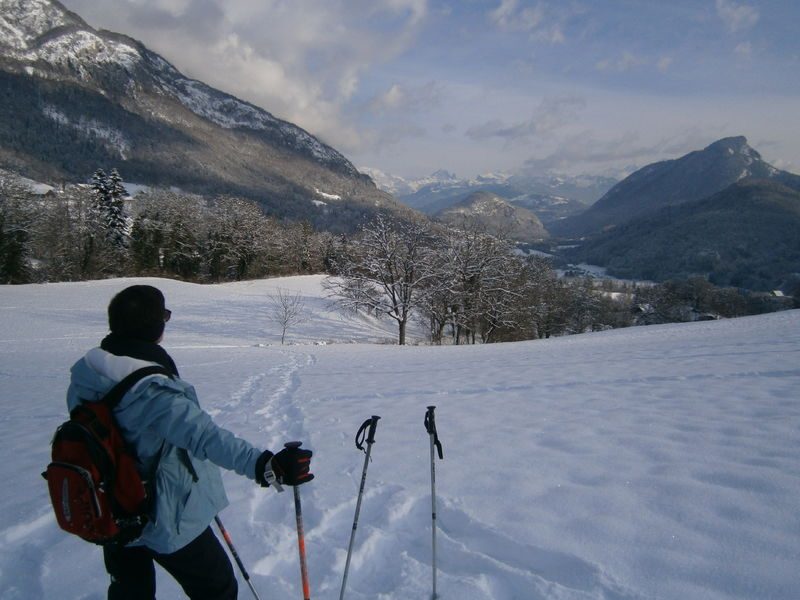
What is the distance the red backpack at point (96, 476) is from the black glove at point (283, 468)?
1.81 ft

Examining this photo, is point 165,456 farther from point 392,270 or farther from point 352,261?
point 352,261

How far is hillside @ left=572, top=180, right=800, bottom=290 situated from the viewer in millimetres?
129625

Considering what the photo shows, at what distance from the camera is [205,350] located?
2070cm

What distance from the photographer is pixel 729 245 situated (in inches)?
6009

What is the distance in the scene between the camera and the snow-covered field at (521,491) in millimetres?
2932

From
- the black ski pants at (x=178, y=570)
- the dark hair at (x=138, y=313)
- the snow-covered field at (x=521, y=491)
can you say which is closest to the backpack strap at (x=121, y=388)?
the dark hair at (x=138, y=313)

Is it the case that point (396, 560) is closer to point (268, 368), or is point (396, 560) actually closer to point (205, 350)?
point (268, 368)

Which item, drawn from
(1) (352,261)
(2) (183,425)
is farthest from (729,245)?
(2) (183,425)

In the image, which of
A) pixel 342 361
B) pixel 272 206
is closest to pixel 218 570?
pixel 342 361

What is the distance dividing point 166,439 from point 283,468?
0.61m

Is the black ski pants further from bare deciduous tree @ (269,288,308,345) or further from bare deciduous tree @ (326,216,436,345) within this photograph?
bare deciduous tree @ (269,288,308,345)

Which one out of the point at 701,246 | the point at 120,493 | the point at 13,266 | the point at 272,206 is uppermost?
the point at 272,206

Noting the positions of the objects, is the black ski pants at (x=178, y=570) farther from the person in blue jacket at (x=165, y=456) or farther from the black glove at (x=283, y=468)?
the black glove at (x=283, y=468)

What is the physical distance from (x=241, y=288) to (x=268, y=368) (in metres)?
31.7
